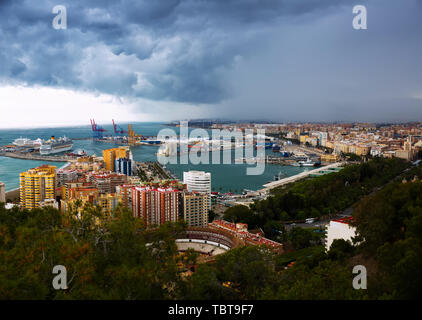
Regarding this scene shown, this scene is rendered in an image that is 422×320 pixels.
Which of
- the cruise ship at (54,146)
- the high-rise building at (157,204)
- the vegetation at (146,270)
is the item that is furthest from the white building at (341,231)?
the cruise ship at (54,146)

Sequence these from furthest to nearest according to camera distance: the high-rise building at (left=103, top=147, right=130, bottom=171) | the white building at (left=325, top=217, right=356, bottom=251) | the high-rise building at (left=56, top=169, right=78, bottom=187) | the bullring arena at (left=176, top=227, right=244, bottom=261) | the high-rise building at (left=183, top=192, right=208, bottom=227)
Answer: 1. the high-rise building at (left=103, top=147, right=130, bottom=171)
2. the high-rise building at (left=56, top=169, right=78, bottom=187)
3. the high-rise building at (left=183, top=192, right=208, bottom=227)
4. the bullring arena at (left=176, top=227, right=244, bottom=261)
5. the white building at (left=325, top=217, right=356, bottom=251)

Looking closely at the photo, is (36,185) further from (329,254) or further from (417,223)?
(417,223)

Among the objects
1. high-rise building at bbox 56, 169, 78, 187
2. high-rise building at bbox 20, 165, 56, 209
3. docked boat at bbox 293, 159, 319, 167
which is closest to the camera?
high-rise building at bbox 20, 165, 56, 209

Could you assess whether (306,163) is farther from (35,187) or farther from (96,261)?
(96,261)

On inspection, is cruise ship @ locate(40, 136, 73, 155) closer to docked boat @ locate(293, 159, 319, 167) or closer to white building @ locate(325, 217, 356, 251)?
docked boat @ locate(293, 159, 319, 167)

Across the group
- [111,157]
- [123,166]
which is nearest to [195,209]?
[123,166]

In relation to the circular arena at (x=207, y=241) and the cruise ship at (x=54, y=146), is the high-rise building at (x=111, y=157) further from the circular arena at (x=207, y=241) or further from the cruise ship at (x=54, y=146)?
the circular arena at (x=207, y=241)

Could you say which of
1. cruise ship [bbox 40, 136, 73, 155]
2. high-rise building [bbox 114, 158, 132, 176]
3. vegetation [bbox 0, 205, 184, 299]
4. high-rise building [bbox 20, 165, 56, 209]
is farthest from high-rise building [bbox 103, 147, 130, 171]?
vegetation [bbox 0, 205, 184, 299]
